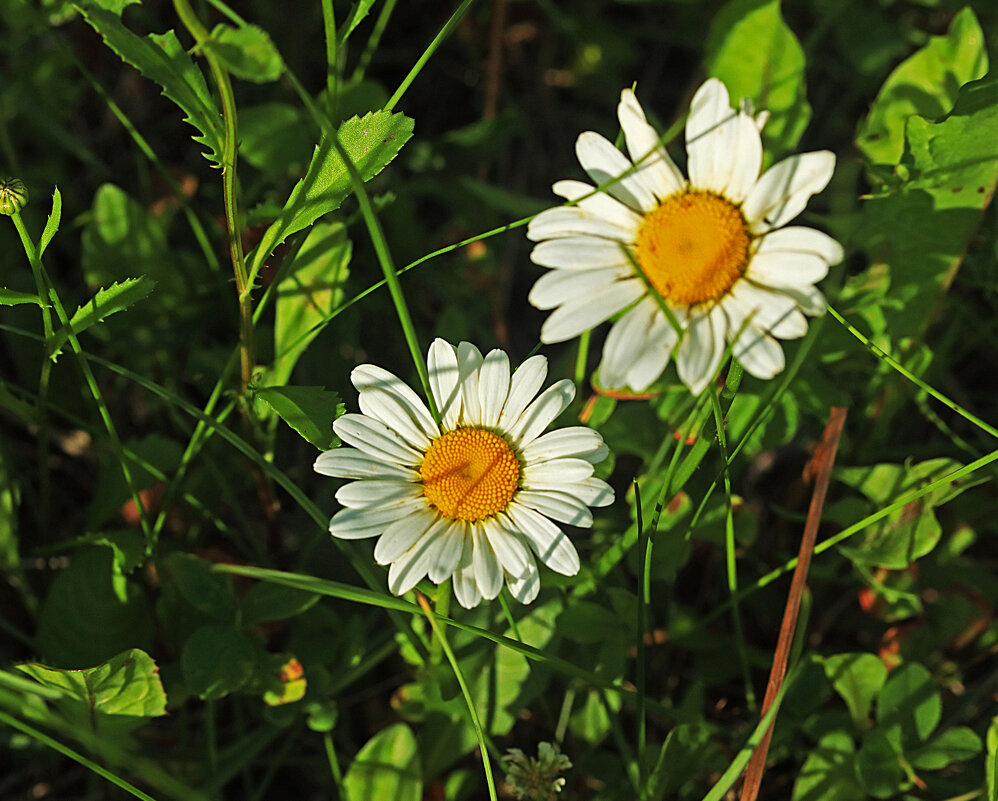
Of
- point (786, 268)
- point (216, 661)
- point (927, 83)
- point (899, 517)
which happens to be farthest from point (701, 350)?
point (927, 83)

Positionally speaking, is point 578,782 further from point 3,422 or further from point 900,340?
point 3,422

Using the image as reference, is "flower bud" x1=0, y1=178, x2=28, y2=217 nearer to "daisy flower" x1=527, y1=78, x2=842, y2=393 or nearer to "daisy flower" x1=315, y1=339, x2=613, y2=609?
"daisy flower" x1=315, y1=339, x2=613, y2=609

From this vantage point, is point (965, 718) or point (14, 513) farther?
point (965, 718)

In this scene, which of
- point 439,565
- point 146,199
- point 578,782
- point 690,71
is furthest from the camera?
point 690,71

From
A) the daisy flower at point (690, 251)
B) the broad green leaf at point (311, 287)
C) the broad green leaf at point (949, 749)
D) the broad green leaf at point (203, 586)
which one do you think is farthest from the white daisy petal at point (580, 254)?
the broad green leaf at point (949, 749)

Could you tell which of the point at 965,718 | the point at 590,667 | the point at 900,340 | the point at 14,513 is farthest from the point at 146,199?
the point at 965,718

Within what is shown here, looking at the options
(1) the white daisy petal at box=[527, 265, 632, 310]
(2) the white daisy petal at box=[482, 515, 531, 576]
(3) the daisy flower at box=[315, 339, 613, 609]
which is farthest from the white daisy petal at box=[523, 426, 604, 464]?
(1) the white daisy petal at box=[527, 265, 632, 310]

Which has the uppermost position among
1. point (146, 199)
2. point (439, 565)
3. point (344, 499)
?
point (146, 199)
